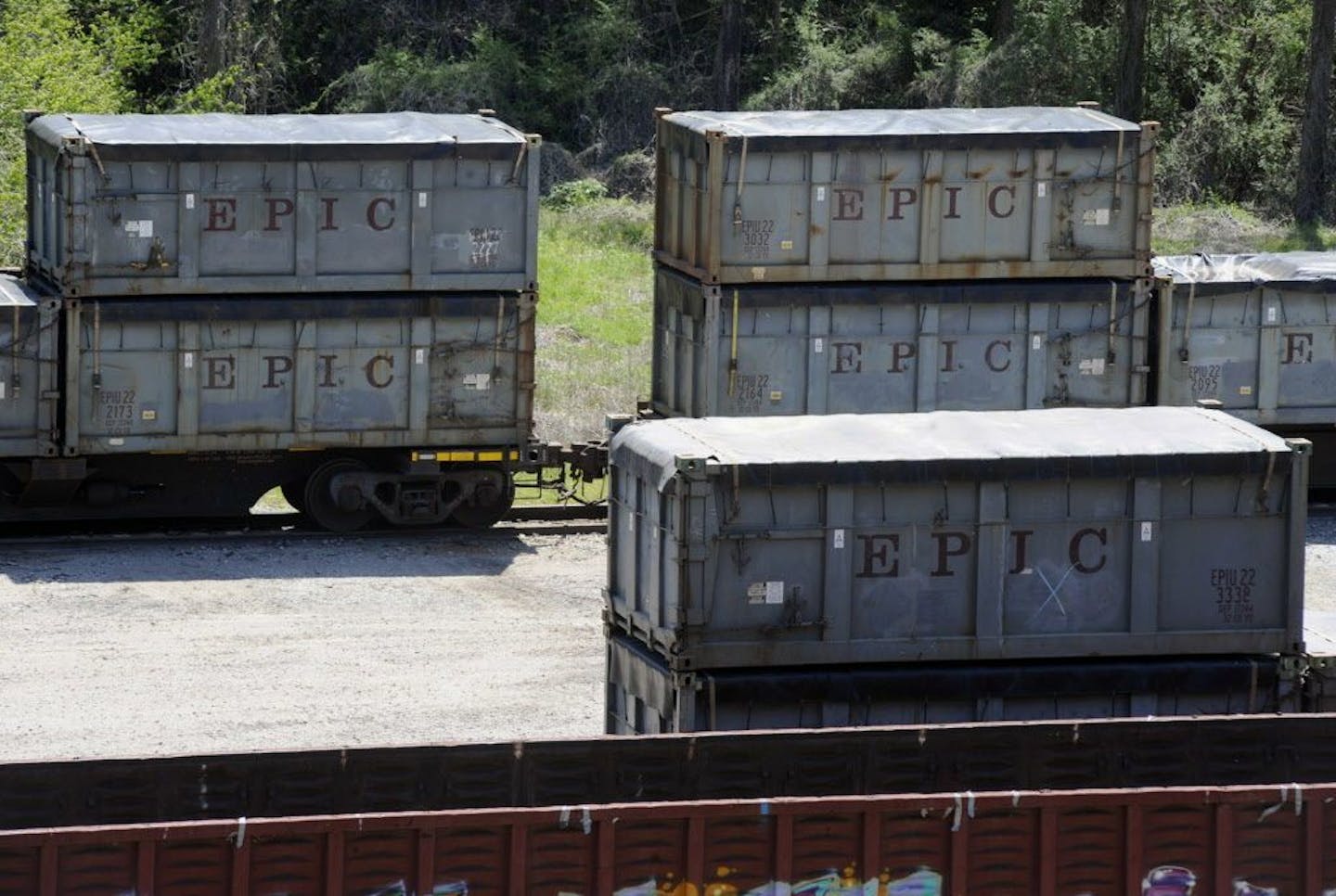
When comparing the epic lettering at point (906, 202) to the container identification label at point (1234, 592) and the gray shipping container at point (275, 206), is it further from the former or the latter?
the container identification label at point (1234, 592)

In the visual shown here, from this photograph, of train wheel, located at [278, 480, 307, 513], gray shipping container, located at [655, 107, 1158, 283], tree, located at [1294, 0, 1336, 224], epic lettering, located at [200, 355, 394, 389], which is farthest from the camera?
tree, located at [1294, 0, 1336, 224]

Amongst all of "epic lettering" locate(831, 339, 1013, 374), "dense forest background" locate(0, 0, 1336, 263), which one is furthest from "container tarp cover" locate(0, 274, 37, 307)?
"dense forest background" locate(0, 0, 1336, 263)

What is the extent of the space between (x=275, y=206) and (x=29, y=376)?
2.65 metres

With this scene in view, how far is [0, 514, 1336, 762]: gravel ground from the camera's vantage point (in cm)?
1712

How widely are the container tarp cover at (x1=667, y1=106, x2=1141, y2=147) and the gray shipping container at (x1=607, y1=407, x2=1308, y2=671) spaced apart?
25.5ft

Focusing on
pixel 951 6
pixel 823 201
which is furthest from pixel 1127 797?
pixel 951 6

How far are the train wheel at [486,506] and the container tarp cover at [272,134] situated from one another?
3236 millimetres

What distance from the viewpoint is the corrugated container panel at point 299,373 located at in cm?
2188

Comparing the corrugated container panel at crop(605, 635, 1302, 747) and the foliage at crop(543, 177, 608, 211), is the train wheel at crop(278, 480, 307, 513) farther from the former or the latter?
the foliage at crop(543, 177, 608, 211)

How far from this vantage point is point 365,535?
23047 mm

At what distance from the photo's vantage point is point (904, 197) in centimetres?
2266

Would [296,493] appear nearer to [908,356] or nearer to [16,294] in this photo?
[16,294]

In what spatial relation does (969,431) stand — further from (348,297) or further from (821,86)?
(821,86)

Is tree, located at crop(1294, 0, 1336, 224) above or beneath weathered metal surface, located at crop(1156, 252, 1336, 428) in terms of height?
above
